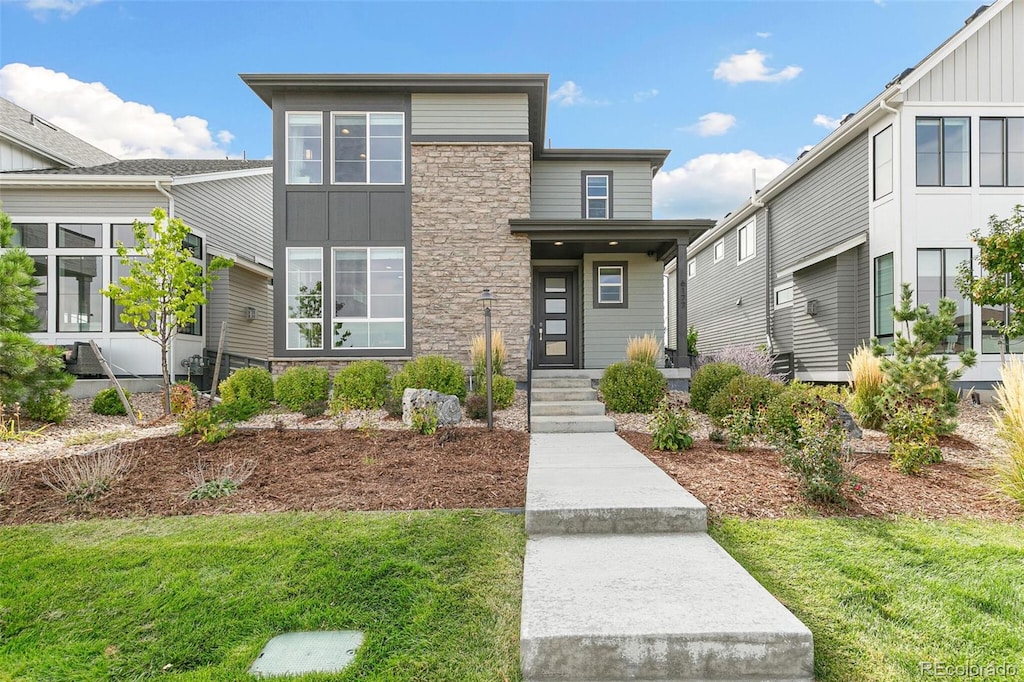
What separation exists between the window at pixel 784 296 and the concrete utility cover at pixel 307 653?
13.4 metres

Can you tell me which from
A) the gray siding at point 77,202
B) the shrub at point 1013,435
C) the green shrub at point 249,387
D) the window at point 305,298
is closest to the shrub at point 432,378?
the green shrub at point 249,387

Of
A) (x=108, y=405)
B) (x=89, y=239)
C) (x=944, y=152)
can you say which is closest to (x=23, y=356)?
(x=108, y=405)

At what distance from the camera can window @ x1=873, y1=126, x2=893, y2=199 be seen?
9719 millimetres

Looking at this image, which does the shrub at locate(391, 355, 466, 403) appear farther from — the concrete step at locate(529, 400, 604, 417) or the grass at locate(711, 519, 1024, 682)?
the grass at locate(711, 519, 1024, 682)

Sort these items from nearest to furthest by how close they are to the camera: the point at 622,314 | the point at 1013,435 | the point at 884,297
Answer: the point at 1013,435 → the point at 884,297 → the point at 622,314

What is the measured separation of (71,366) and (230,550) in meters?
10.0

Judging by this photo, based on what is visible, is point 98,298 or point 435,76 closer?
point 435,76

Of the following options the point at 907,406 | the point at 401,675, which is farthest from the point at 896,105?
the point at 401,675

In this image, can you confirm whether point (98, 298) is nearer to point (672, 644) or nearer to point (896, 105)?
point (672, 644)

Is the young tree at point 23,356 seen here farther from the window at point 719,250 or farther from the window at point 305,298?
the window at point 719,250

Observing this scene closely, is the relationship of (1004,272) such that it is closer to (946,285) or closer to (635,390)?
(946,285)

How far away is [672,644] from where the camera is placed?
2.10 m

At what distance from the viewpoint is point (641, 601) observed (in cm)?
238

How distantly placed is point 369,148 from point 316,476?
7505 mm
